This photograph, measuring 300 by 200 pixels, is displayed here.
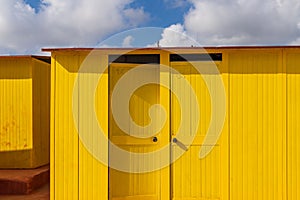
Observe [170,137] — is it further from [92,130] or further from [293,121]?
[293,121]

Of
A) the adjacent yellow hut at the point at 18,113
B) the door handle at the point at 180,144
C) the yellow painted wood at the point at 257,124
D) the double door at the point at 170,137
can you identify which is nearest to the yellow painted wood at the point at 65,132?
the double door at the point at 170,137

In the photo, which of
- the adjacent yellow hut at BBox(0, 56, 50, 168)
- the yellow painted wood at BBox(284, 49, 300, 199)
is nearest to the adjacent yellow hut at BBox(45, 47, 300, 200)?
the yellow painted wood at BBox(284, 49, 300, 199)

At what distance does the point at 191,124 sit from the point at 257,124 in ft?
2.64

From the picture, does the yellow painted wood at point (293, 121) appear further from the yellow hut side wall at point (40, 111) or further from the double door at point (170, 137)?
the yellow hut side wall at point (40, 111)

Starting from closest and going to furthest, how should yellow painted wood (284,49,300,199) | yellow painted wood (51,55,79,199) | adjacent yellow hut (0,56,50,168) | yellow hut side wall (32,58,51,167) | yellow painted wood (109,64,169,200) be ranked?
1. yellow painted wood (284,49,300,199)
2. yellow painted wood (51,55,79,199)
3. yellow painted wood (109,64,169,200)
4. adjacent yellow hut (0,56,50,168)
5. yellow hut side wall (32,58,51,167)

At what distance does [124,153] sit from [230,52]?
6.17 ft

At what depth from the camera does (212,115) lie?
13.6 ft

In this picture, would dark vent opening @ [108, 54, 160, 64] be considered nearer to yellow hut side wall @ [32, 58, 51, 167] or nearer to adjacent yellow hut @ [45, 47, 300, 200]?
adjacent yellow hut @ [45, 47, 300, 200]

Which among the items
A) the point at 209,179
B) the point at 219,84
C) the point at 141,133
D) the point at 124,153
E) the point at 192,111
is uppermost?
the point at 219,84

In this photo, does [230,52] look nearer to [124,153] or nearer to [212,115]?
[212,115]

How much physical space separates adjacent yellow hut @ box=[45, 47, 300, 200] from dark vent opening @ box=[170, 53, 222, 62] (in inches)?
0.5

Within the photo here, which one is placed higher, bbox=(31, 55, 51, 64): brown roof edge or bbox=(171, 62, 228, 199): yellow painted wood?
bbox=(31, 55, 51, 64): brown roof edge

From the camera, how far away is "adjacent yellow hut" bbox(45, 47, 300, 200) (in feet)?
13.1

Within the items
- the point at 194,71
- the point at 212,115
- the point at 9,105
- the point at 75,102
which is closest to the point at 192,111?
the point at 212,115
